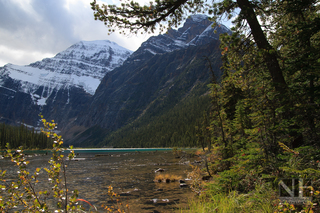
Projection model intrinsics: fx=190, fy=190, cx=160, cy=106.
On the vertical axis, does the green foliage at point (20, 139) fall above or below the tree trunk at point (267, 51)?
below

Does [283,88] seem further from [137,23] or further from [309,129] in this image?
[137,23]

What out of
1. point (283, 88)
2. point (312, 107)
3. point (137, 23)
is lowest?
point (312, 107)

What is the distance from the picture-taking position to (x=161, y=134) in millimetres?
154125

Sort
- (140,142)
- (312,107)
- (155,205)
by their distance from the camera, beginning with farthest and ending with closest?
(140,142) → (155,205) → (312,107)

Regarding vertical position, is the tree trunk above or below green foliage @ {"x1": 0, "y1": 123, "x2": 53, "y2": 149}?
above

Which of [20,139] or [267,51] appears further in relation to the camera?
[20,139]

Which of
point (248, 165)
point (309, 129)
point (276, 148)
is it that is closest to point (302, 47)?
point (309, 129)

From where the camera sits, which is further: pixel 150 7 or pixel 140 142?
pixel 140 142

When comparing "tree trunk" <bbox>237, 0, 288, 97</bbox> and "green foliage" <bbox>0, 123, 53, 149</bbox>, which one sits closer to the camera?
"tree trunk" <bbox>237, 0, 288, 97</bbox>

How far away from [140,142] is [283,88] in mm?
166814

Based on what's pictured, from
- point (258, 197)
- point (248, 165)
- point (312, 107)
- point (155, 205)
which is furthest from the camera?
point (155, 205)

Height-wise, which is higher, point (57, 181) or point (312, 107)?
point (312, 107)

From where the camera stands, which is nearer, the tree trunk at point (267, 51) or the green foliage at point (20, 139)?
the tree trunk at point (267, 51)

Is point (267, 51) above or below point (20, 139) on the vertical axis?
above
